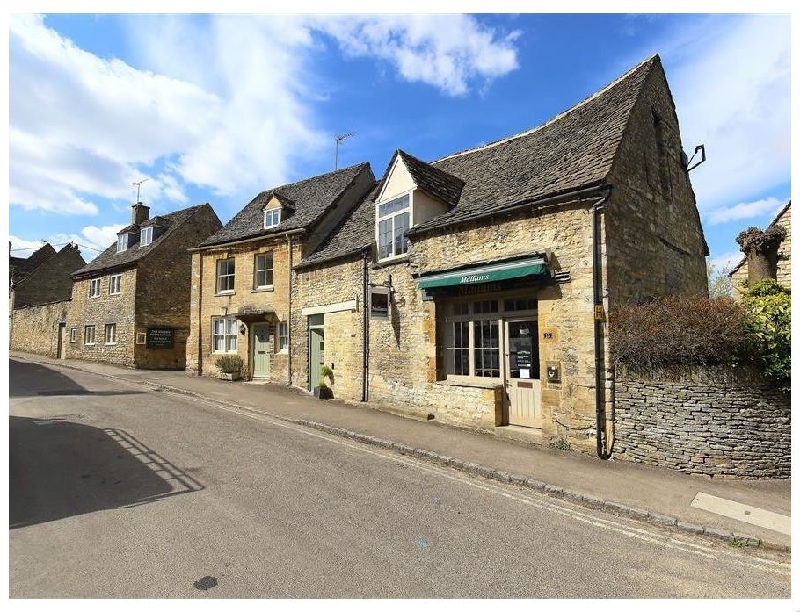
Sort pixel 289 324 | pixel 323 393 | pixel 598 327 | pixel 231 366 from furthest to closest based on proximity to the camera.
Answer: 1. pixel 231 366
2. pixel 289 324
3. pixel 323 393
4. pixel 598 327

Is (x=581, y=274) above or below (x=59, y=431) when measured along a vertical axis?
above

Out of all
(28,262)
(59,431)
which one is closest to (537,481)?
(59,431)

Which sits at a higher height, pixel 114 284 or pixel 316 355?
pixel 114 284

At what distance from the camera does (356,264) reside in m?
14.6

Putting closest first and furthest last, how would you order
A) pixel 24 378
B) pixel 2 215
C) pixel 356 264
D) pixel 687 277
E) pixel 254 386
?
pixel 2 215
pixel 687 277
pixel 356 264
pixel 254 386
pixel 24 378

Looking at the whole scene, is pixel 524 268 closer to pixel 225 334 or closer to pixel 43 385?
pixel 225 334

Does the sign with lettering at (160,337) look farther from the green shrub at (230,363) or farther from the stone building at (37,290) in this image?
the stone building at (37,290)

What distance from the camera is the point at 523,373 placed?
10.2 m

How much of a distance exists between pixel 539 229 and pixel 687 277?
5.52 metres

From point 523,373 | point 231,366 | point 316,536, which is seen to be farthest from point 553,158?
point 231,366

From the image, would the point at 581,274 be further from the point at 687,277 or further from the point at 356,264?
the point at 356,264

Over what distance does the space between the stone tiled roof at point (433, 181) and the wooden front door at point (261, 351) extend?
374 inches

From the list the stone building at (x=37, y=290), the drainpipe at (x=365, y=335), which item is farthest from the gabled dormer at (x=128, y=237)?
the drainpipe at (x=365, y=335)

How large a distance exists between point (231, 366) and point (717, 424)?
16.7 metres
